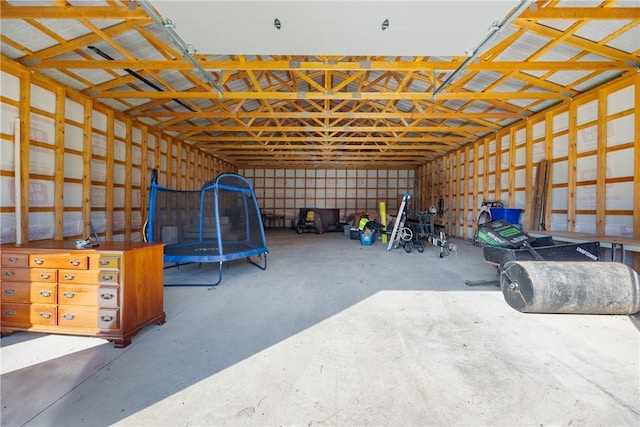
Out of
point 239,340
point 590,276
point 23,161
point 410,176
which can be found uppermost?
point 410,176

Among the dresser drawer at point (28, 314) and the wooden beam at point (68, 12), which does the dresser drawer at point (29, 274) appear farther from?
the wooden beam at point (68, 12)

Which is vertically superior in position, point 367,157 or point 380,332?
point 367,157

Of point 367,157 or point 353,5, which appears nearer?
point 353,5

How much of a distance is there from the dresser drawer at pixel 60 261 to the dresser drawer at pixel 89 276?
5 cm

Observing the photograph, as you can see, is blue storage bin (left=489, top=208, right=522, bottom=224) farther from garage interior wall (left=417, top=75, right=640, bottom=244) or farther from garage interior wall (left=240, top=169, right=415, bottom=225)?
garage interior wall (left=240, top=169, right=415, bottom=225)

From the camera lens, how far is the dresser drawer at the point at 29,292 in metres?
2.56

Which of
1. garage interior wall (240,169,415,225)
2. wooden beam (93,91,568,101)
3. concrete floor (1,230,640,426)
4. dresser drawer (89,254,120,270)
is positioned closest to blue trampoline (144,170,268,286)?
concrete floor (1,230,640,426)

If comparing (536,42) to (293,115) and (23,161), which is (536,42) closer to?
(293,115)

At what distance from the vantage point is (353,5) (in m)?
2.90

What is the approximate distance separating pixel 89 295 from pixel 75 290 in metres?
0.16

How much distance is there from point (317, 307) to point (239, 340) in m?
1.13

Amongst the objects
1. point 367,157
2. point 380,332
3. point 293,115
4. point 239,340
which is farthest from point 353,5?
point 367,157

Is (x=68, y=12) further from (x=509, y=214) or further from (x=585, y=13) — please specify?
(x=509, y=214)

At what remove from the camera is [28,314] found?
2.62 meters
